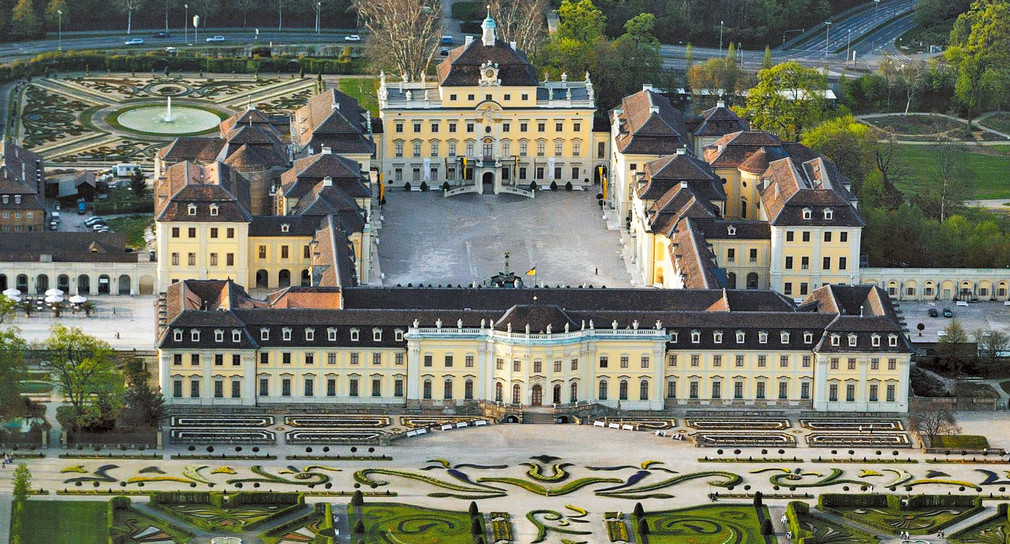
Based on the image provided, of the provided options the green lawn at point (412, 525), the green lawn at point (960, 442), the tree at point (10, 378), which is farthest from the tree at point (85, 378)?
the green lawn at point (960, 442)

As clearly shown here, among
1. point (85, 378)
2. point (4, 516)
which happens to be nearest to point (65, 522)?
point (4, 516)

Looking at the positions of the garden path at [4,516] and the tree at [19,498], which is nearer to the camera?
the tree at [19,498]

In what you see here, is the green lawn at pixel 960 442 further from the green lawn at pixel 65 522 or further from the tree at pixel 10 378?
the tree at pixel 10 378

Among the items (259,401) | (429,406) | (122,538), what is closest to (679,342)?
(429,406)

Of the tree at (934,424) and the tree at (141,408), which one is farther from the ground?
the tree at (141,408)

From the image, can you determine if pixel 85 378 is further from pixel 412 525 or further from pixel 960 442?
pixel 960 442

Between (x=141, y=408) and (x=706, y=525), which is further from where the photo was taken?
(x=141, y=408)

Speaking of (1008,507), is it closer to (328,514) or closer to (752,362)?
(752,362)
